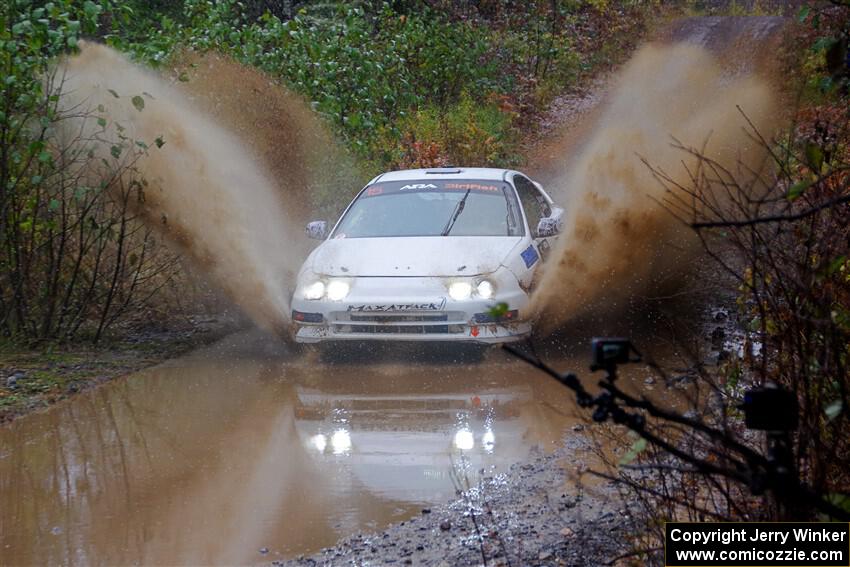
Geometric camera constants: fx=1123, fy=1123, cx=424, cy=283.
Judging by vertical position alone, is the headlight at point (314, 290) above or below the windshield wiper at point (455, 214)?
below

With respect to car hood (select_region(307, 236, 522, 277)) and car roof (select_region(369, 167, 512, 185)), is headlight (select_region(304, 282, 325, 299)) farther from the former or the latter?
car roof (select_region(369, 167, 512, 185))

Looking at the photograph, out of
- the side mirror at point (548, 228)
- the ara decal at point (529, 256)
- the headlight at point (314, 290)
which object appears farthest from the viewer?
the side mirror at point (548, 228)

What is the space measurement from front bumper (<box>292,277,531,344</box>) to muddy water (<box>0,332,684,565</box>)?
0.34 m

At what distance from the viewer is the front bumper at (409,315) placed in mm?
9531

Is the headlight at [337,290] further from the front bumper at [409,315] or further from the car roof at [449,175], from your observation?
the car roof at [449,175]

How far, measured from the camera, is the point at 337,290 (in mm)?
9883

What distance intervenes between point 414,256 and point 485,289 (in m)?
0.80

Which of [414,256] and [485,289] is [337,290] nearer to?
[414,256]

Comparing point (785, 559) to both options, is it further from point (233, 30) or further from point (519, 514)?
point (233, 30)

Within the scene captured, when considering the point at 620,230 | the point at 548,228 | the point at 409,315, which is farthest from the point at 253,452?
the point at 620,230

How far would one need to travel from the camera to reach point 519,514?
19.1ft

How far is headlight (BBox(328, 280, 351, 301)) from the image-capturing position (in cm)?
980

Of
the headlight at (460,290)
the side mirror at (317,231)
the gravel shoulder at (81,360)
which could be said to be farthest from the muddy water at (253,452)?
the side mirror at (317,231)

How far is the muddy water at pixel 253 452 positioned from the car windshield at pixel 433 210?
132cm
